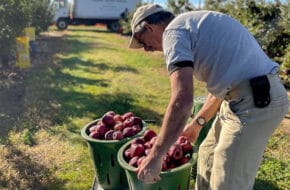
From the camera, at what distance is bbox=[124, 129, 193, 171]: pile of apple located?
10.6ft

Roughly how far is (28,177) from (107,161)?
1.30 meters

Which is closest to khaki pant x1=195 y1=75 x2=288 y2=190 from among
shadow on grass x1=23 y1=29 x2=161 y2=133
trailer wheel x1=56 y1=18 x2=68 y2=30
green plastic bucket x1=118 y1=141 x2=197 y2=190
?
green plastic bucket x1=118 y1=141 x2=197 y2=190

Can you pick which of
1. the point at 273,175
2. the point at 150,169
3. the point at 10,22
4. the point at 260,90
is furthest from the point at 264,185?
the point at 10,22

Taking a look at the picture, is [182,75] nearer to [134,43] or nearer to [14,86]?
[134,43]

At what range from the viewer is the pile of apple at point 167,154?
3244 mm

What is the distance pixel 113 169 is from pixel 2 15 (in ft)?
27.2

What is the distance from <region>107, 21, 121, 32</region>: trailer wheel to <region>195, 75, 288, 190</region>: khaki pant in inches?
1156

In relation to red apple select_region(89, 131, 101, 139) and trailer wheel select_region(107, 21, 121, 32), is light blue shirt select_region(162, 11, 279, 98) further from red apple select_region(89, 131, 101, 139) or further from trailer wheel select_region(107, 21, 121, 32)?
trailer wheel select_region(107, 21, 121, 32)

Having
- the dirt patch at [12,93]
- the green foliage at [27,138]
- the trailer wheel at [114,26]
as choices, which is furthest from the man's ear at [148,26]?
the trailer wheel at [114,26]

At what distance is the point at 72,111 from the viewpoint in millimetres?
7727

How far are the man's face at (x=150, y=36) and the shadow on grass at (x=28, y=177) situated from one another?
2451 mm

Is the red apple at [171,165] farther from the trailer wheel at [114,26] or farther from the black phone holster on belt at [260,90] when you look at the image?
the trailer wheel at [114,26]

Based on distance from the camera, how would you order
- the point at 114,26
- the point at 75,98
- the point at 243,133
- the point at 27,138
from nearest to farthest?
1. the point at 243,133
2. the point at 27,138
3. the point at 75,98
4. the point at 114,26

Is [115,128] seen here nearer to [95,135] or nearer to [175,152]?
[95,135]
